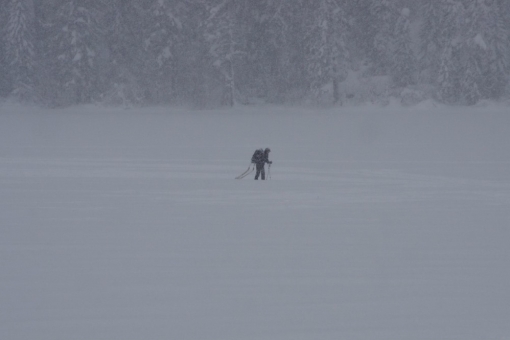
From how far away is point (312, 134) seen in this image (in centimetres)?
2825

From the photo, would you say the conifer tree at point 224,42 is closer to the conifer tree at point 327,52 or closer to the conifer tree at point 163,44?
the conifer tree at point 163,44

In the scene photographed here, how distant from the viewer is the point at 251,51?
4884 cm

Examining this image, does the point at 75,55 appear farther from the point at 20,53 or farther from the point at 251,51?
the point at 251,51

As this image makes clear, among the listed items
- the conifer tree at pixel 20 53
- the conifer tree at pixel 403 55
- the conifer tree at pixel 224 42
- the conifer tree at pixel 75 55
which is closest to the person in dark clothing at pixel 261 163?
the conifer tree at pixel 224 42

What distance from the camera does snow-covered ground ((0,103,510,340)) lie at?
6.14 m

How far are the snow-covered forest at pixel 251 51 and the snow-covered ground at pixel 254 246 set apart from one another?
79.8 feet

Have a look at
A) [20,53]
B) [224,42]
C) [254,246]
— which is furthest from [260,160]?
[20,53]

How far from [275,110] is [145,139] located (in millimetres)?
19247

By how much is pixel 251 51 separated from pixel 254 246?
1618 inches

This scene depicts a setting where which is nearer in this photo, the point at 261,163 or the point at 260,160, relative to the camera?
the point at 260,160

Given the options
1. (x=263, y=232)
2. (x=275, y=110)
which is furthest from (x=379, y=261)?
(x=275, y=110)

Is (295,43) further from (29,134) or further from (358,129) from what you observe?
(29,134)

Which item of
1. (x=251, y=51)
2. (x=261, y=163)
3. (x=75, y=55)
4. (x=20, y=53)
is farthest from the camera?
(x=251, y=51)

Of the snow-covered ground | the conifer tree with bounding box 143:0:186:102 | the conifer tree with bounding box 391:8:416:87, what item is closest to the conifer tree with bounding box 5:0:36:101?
the conifer tree with bounding box 143:0:186:102
